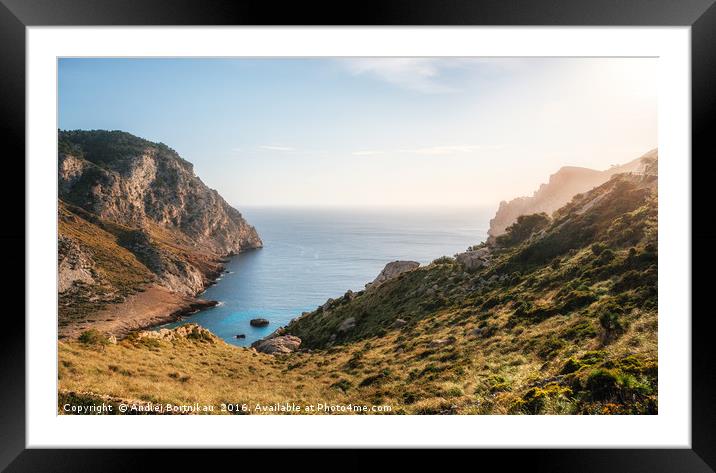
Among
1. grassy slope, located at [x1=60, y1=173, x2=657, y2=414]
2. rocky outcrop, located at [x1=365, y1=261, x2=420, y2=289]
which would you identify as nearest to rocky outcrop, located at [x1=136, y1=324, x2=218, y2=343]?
grassy slope, located at [x1=60, y1=173, x2=657, y2=414]

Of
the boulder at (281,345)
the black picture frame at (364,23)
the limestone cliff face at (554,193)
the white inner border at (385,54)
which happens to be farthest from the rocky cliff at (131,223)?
the limestone cliff face at (554,193)

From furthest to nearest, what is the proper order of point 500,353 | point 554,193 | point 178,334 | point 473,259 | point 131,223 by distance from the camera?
1. point 131,223
2. point 554,193
3. point 473,259
4. point 178,334
5. point 500,353

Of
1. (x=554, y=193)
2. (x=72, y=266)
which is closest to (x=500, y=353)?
(x=554, y=193)

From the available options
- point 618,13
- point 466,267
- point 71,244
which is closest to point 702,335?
point 618,13

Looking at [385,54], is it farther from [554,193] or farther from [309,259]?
[309,259]

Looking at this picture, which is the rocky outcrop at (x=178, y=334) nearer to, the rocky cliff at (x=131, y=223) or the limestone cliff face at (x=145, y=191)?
→ the rocky cliff at (x=131, y=223)

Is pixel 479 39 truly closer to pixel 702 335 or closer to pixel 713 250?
pixel 713 250
